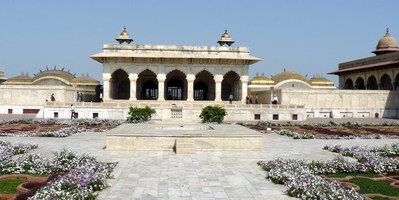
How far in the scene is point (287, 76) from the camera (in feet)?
159

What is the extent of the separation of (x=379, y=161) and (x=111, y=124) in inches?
597

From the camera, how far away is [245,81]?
34.4 m

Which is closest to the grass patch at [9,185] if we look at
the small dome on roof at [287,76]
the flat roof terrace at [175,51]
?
the flat roof terrace at [175,51]

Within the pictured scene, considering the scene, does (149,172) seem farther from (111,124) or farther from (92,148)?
(111,124)

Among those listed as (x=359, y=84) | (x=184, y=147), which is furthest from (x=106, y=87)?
(x=359, y=84)

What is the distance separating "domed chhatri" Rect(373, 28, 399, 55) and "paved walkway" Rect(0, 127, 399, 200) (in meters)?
39.3

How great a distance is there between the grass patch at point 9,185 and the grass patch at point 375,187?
5825mm

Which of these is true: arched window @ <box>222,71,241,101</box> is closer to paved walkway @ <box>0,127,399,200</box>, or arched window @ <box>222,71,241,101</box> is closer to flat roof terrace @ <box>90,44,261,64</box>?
flat roof terrace @ <box>90,44,261,64</box>

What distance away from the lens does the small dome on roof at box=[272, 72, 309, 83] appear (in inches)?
1870

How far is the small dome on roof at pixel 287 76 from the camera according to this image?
A: 1870 inches

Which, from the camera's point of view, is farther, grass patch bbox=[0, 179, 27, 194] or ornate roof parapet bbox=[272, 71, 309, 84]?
ornate roof parapet bbox=[272, 71, 309, 84]

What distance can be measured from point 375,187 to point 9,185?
6.48 m

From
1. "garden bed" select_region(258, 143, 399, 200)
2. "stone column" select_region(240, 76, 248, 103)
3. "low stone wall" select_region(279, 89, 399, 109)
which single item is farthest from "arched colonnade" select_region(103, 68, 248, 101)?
"garden bed" select_region(258, 143, 399, 200)

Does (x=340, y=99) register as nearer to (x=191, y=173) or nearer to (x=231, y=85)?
(x=231, y=85)
